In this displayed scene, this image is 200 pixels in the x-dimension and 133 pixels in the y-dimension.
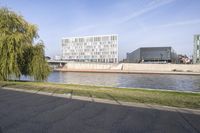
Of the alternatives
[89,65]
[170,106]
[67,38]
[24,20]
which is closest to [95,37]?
[67,38]

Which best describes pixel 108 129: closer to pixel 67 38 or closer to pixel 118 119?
pixel 118 119

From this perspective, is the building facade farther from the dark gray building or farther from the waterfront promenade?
the waterfront promenade

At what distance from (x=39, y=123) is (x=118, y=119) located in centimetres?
215

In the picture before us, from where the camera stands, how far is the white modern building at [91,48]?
140425mm

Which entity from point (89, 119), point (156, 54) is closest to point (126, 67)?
point (156, 54)

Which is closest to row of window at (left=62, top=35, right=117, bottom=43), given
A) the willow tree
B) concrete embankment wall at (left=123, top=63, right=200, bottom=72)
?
concrete embankment wall at (left=123, top=63, right=200, bottom=72)

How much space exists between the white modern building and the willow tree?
116633mm

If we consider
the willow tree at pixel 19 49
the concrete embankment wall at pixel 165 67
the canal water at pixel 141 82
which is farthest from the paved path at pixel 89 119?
the concrete embankment wall at pixel 165 67

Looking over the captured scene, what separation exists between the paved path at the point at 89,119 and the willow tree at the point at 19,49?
11519 mm

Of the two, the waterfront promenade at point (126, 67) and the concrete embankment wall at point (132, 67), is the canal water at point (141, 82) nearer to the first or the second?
the waterfront promenade at point (126, 67)

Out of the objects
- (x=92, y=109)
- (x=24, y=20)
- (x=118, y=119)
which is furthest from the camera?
(x=24, y=20)

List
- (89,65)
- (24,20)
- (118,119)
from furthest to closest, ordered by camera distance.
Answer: (89,65)
(24,20)
(118,119)

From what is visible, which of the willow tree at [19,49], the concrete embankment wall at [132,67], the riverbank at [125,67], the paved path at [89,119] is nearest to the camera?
the paved path at [89,119]

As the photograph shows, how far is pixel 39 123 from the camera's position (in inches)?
234
